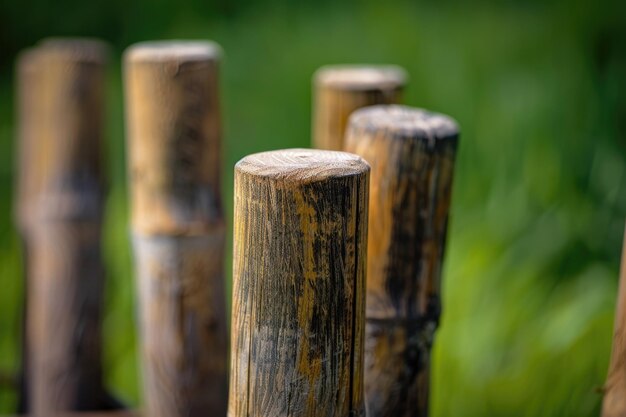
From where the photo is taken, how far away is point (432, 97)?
343cm

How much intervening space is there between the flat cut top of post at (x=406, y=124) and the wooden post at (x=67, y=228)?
3.46 ft

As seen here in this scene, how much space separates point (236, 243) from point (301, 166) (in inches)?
5.6

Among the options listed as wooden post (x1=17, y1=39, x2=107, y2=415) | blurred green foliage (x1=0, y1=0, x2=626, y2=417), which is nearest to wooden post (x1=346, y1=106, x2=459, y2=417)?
blurred green foliage (x1=0, y1=0, x2=626, y2=417)

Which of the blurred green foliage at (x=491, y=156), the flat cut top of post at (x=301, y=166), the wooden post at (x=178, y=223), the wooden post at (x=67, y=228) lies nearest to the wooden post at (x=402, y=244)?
the flat cut top of post at (x=301, y=166)

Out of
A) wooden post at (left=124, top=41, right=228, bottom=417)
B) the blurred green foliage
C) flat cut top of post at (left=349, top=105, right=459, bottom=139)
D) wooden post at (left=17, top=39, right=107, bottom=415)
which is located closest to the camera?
flat cut top of post at (left=349, top=105, right=459, bottom=139)

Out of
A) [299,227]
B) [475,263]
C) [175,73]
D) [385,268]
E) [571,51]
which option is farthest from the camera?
[571,51]

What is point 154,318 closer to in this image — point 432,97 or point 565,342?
point 565,342

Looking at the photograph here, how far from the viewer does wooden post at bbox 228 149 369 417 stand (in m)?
1.19

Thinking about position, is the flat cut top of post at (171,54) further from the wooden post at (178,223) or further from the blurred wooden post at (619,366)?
the blurred wooden post at (619,366)

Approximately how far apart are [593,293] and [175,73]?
1.39m

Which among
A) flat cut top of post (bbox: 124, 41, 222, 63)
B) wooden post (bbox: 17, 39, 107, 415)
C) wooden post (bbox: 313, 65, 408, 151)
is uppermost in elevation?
flat cut top of post (bbox: 124, 41, 222, 63)

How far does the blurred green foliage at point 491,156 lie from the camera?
8.57 ft

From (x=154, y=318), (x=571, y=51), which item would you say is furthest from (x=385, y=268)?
(x=571, y=51)

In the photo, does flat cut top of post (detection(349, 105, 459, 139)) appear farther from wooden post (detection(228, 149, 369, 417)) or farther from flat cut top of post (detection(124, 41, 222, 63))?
flat cut top of post (detection(124, 41, 222, 63))
